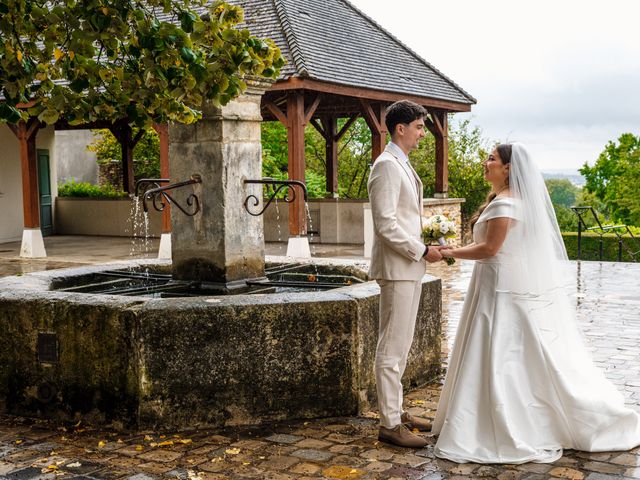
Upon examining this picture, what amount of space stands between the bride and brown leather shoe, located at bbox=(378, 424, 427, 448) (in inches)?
6.3

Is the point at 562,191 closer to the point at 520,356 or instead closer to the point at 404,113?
the point at 520,356

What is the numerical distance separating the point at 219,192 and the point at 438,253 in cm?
202

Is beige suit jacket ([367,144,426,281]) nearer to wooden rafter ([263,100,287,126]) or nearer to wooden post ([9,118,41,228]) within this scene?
wooden rafter ([263,100,287,126])

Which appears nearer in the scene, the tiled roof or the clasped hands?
the clasped hands

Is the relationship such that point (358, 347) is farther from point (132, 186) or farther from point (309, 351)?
point (132, 186)

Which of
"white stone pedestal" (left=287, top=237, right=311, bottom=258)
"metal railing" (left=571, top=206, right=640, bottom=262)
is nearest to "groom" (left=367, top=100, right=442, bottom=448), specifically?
"metal railing" (left=571, top=206, right=640, bottom=262)

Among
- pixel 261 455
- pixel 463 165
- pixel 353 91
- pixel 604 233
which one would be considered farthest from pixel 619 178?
pixel 261 455

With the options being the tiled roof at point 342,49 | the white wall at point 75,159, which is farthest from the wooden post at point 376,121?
the white wall at point 75,159

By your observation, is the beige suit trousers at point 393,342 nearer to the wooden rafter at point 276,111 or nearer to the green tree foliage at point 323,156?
the wooden rafter at point 276,111

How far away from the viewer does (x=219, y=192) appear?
20.7ft

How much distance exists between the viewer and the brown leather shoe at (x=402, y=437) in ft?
16.2

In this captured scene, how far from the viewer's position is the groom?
192 inches

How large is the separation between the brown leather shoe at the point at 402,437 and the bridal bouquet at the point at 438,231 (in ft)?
3.43

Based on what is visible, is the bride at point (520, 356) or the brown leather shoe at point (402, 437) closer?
the bride at point (520, 356)
